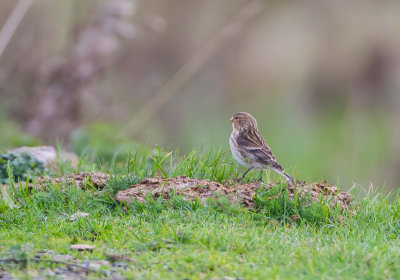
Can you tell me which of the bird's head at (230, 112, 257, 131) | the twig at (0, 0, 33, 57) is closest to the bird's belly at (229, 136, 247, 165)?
the bird's head at (230, 112, 257, 131)

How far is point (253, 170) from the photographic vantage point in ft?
24.5

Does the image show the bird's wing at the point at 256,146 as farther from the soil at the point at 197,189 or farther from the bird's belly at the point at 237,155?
the soil at the point at 197,189

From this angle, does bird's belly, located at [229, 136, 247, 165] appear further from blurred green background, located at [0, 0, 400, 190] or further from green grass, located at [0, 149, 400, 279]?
blurred green background, located at [0, 0, 400, 190]

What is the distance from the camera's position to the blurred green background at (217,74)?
35.0 ft

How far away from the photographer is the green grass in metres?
4.83

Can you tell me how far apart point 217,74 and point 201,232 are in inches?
257

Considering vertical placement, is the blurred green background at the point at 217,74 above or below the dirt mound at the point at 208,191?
above

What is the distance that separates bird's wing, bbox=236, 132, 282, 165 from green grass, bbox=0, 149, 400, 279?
0.32m

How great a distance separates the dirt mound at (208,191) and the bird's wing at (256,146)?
2.60 feet

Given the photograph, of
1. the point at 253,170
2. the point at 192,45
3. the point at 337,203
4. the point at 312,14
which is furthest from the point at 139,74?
the point at 337,203

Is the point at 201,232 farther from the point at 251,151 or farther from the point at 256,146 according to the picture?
the point at 256,146

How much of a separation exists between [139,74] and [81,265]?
24.3 feet

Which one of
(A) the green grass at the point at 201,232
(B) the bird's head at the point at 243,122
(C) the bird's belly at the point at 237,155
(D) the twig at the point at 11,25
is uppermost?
(D) the twig at the point at 11,25

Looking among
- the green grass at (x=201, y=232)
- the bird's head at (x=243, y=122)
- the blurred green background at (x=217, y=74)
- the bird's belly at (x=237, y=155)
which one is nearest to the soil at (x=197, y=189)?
the green grass at (x=201, y=232)
